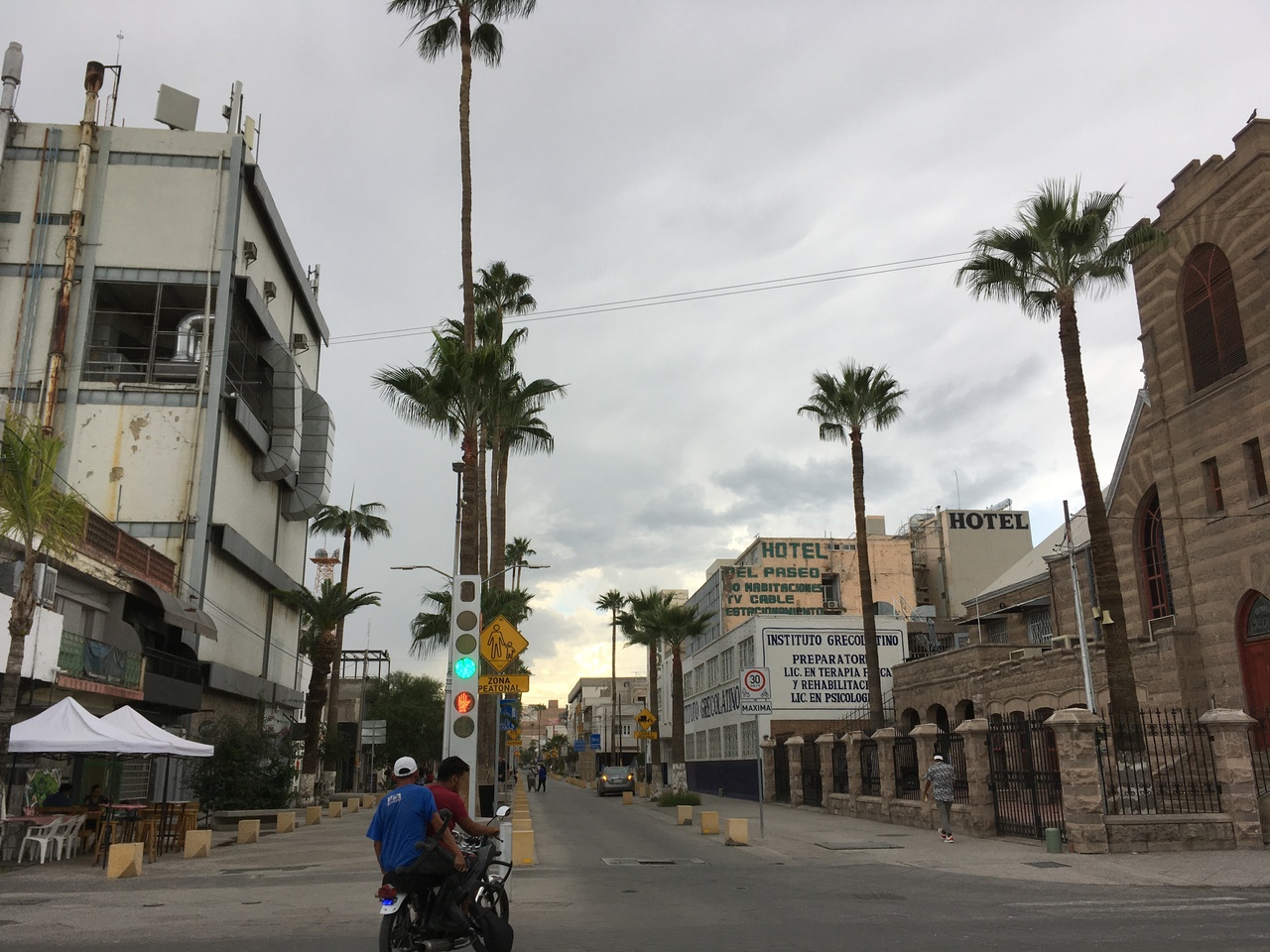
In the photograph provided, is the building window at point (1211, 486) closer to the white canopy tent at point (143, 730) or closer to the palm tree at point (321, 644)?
the white canopy tent at point (143, 730)

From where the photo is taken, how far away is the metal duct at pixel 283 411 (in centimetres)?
4344

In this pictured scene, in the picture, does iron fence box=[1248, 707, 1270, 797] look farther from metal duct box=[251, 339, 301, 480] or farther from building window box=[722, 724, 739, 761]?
metal duct box=[251, 339, 301, 480]

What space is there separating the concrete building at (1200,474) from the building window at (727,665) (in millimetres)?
19104

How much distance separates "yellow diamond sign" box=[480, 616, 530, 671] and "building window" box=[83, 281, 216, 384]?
83.4 ft

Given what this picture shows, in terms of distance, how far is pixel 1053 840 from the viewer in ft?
54.0

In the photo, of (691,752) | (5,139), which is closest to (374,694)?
(691,752)

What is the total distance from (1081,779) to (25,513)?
1908 centimetres

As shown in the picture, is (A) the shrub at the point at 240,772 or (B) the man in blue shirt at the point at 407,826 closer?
(B) the man in blue shirt at the point at 407,826

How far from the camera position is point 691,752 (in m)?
63.4

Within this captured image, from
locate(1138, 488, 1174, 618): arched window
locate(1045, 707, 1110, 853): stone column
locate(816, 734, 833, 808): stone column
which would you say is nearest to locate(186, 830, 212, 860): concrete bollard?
locate(1045, 707, 1110, 853): stone column

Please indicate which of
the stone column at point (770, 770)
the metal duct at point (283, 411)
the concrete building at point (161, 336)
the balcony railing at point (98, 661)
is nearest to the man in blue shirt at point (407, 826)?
the balcony railing at point (98, 661)

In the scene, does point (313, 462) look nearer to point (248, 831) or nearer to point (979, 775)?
point (248, 831)

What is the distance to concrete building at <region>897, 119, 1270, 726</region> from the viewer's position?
24547 mm

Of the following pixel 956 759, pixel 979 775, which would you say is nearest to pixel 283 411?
pixel 956 759
